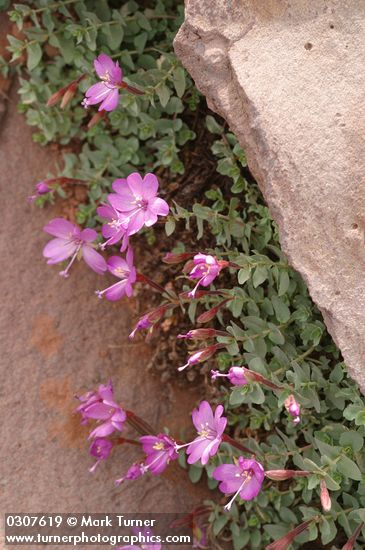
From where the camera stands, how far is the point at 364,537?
8.56 feet

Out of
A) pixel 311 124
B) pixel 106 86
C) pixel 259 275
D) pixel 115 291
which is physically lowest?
pixel 115 291

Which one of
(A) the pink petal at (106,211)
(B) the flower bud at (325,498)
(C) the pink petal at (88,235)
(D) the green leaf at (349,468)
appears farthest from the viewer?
(C) the pink petal at (88,235)

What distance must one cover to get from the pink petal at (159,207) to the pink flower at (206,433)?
23.6 inches

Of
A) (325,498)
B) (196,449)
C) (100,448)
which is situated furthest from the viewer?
(100,448)

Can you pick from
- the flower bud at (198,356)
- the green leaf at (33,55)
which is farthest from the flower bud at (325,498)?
the green leaf at (33,55)

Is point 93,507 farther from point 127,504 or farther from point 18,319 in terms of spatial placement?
point 18,319

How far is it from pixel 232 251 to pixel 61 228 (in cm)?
59

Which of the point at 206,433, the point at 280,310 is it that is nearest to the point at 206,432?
the point at 206,433

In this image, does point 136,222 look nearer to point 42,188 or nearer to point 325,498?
point 42,188

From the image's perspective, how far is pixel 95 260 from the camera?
2.92 m

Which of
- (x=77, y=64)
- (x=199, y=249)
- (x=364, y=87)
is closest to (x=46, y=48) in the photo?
(x=77, y=64)

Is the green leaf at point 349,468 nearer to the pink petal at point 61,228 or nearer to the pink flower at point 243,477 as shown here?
the pink flower at point 243,477

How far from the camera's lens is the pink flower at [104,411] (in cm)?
277

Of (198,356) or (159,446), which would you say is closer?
(198,356)
